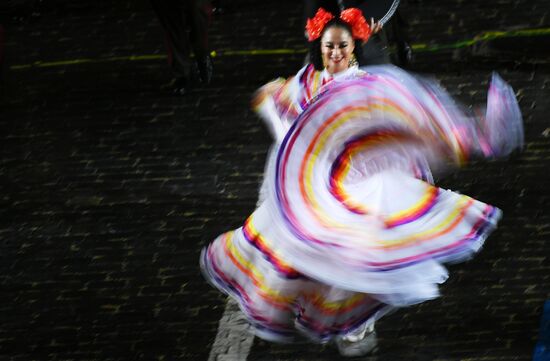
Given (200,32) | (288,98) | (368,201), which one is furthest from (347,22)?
(200,32)

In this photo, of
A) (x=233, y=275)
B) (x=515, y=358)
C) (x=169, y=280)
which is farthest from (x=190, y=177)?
(x=515, y=358)

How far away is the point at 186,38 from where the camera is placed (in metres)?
9.31

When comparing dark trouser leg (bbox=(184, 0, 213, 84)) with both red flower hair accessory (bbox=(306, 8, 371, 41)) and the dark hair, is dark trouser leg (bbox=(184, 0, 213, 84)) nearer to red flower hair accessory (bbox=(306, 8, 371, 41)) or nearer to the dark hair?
the dark hair

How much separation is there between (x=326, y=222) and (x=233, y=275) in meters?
0.70

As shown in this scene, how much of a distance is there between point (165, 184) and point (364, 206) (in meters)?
2.83

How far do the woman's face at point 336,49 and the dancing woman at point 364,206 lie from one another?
155 mm

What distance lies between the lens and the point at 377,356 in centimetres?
630

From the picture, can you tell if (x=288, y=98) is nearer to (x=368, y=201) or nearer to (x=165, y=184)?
(x=368, y=201)

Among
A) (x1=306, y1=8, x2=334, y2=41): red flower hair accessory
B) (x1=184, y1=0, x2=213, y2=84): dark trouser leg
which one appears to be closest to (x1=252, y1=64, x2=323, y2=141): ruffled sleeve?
(x1=306, y1=8, x2=334, y2=41): red flower hair accessory

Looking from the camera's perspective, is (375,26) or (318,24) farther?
(375,26)

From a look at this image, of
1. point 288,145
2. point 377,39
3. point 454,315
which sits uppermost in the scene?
point 288,145

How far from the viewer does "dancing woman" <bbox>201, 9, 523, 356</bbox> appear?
Answer: 5.59 metres

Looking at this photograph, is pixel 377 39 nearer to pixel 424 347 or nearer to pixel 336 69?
pixel 336 69

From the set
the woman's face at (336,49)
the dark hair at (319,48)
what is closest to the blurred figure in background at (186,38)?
the dark hair at (319,48)
